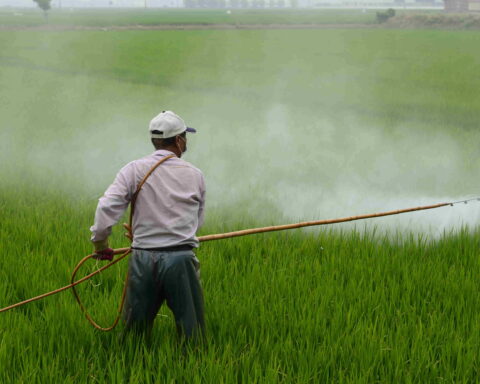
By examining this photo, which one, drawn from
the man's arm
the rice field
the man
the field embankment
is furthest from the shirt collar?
the field embankment

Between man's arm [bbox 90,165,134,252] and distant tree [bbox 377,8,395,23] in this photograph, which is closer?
man's arm [bbox 90,165,134,252]

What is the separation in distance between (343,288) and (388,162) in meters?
5.26

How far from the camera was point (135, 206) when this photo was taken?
3.01 metres

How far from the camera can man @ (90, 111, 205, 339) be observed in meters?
2.97

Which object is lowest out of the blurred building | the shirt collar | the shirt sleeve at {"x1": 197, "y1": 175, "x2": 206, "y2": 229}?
the shirt sleeve at {"x1": 197, "y1": 175, "x2": 206, "y2": 229}

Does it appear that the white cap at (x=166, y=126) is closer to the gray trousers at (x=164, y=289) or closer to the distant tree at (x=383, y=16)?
the gray trousers at (x=164, y=289)

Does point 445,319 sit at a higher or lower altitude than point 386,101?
lower

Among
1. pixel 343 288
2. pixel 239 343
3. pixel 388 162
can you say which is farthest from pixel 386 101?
pixel 239 343

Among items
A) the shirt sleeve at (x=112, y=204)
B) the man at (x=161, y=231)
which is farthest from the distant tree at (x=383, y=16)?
the shirt sleeve at (x=112, y=204)

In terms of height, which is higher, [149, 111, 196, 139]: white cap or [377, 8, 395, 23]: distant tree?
[377, 8, 395, 23]: distant tree

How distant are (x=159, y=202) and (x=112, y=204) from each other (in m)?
0.20

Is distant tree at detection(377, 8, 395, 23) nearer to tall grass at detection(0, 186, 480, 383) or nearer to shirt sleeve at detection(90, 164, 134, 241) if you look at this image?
tall grass at detection(0, 186, 480, 383)

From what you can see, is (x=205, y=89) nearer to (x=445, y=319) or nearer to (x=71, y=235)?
(x=71, y=235)

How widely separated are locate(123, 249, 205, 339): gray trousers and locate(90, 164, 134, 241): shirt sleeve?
184 millimetres
